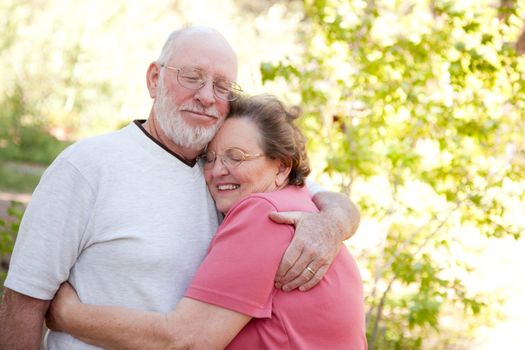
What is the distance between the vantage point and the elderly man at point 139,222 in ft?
6.99

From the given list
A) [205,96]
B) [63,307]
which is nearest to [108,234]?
[63,307]

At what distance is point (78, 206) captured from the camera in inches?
85.2

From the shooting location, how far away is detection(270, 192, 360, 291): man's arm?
2.11 meters

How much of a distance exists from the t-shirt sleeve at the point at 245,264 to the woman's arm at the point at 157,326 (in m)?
0.04

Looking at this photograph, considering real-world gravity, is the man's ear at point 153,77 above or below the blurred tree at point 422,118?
above

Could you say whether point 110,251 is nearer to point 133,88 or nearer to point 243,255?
point 243,255

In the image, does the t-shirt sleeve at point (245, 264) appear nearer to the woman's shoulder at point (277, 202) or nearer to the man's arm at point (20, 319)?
the woman's shoulder at point (277, 202)

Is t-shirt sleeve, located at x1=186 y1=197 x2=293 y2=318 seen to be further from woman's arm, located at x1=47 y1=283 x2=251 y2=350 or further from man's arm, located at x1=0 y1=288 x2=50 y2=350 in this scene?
man's arm, located at x1=0 y1=288 x2=50 y2=350

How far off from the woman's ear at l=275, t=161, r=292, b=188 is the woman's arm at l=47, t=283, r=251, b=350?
0.64 metres

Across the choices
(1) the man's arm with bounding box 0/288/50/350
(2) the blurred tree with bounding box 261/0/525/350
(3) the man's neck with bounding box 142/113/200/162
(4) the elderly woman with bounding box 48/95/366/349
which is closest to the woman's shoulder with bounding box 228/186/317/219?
(4) the elderly woman with bounding box 48/95/366/349

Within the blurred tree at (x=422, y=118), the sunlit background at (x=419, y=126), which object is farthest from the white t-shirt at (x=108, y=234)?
the blurred tree at (x=422, y=118)

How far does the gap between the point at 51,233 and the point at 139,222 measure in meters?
0.28

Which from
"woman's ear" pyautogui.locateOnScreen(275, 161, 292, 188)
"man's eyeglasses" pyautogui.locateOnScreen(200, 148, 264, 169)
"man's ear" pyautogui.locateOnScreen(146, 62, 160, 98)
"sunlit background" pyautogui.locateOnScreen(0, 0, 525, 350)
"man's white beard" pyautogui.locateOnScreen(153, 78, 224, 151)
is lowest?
"sunlit background" pyautogui.locateOnScreen(0, 0, 525, 350)

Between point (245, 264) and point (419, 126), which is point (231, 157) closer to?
point (245, 264)
